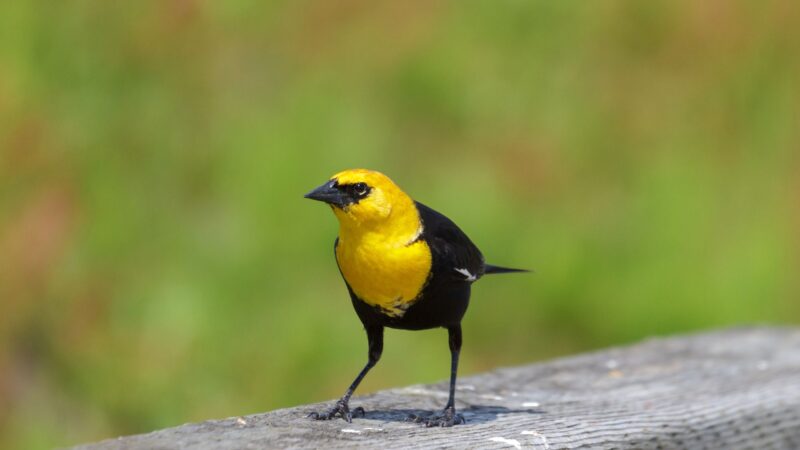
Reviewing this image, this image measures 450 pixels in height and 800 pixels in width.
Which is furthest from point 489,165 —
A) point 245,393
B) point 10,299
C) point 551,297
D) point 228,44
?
point 10,299

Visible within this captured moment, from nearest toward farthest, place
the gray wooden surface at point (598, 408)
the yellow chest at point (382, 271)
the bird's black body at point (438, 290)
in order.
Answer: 1. the gray wooden surface at point (598, 408)
2. the yellow chest at point (382, 271)
3. the bird's black body at point (438, 290)

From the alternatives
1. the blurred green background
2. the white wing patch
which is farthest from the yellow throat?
the blurred green background

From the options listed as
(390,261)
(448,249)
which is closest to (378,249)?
(390,261)

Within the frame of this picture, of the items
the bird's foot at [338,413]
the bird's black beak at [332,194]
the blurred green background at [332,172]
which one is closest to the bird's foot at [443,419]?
the bird's foot at [338,413]

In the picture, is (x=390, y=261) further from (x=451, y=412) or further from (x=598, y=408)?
(x=598, y=408)

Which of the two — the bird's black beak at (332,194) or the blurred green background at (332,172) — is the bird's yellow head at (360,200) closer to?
the bird's black beak at (332,194)

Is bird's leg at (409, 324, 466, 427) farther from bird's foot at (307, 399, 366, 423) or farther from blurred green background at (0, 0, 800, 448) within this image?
blurred green background at (0, 0, 800, 448)

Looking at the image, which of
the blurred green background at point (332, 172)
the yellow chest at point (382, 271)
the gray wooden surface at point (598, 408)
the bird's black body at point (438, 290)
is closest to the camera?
the gray wooden surface at point (598, 408)
